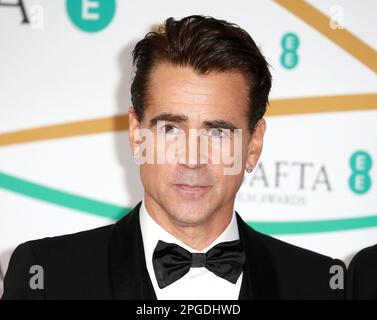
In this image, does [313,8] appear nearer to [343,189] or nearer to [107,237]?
[343,189]

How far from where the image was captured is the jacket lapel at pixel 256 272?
2791 millimetres

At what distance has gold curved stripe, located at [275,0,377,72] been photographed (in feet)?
13.1

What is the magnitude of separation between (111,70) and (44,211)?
82 cm

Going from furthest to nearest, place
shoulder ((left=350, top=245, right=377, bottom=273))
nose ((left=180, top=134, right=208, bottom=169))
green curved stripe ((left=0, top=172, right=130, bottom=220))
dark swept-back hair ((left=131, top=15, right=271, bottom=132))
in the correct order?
green curved stripe ((left=0, top=172, right=130, bottom=220)) < shoulder ((left=350, top=245, right=377, bottom=273)) < dark swept-back hair ((left=131, top=15, right=271, bottom=132)) < nose ((left=180, top=134, right=208, bottom=169))

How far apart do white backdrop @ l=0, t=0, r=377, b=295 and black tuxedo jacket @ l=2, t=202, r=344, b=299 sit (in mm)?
997

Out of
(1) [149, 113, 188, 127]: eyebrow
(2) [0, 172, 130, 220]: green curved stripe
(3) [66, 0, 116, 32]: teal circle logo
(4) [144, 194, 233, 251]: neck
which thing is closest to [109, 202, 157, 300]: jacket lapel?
(4) [144, 194, 233, 251]: neck

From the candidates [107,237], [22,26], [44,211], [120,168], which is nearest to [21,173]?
[44,211]

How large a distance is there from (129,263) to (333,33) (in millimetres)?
1935

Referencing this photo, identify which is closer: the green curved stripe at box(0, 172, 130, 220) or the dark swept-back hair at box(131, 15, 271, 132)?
the dark swept-back hair at box(131, 15, 271, 132)

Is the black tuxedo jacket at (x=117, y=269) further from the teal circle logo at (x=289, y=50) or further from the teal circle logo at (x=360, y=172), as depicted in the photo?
the teal circle logo at (x=289, y=50)

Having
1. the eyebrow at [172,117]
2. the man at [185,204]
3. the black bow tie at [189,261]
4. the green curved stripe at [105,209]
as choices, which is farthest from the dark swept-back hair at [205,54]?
the green curved stripe at [105,209]

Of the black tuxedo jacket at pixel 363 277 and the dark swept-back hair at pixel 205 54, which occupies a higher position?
the dark swept-back hair at pixel 205 54

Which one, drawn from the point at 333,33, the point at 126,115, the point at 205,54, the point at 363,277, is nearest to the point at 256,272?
the point at 363,277

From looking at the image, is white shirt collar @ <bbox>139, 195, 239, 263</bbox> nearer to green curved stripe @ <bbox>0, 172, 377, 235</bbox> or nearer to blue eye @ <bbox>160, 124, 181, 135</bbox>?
blue eye @ <bbox>160, 124, 181, 135</bbox>
